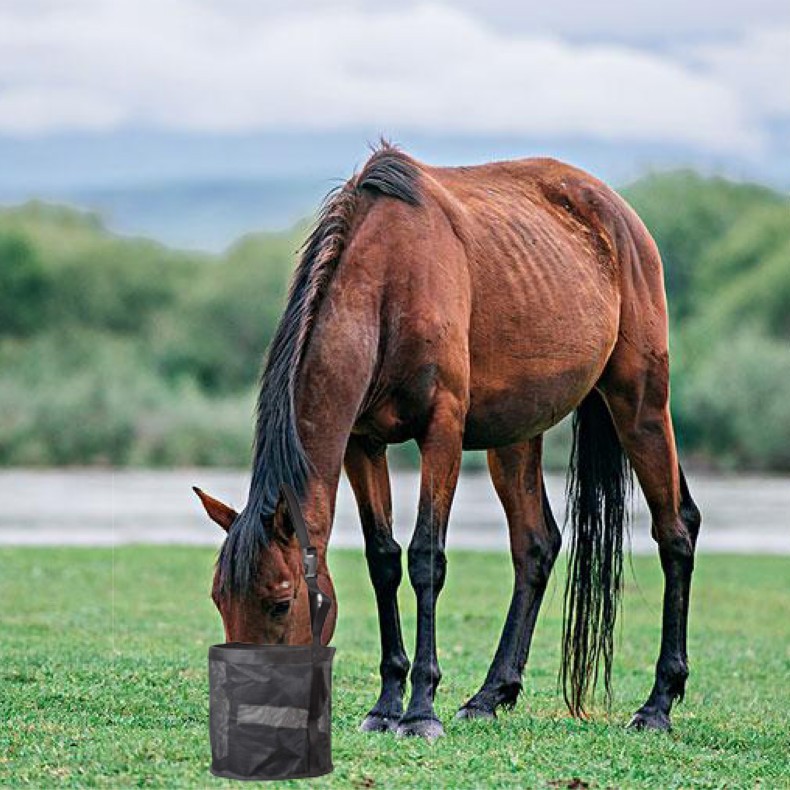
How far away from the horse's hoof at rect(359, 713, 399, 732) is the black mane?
1.24 metres

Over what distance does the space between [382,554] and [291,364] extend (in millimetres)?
1166

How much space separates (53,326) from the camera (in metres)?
43.2

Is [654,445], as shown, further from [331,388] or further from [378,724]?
[331,388]

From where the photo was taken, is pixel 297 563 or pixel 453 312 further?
pixel 453 312

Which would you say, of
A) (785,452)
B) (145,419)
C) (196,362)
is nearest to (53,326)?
(196,362)

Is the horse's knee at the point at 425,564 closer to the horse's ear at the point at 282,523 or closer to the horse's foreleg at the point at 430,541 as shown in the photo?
the horse's foreleg at the point at 430,541

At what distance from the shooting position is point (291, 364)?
6.41m

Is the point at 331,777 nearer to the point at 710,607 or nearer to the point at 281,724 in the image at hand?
the point at 281,724

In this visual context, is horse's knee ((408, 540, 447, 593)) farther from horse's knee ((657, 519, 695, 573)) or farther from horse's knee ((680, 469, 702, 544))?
horse's knee ((680, 469, 702, 544))

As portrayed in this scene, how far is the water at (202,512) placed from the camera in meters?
19.9

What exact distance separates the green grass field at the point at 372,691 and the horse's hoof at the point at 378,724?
8.8 inches

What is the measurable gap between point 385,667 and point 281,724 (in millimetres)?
1443

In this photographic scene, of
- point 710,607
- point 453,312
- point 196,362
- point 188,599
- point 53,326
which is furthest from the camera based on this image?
point 53,326

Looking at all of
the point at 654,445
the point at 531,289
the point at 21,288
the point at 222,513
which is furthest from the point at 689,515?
the point at 21,288
